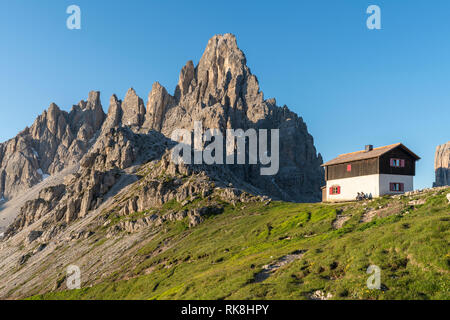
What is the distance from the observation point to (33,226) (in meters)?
122

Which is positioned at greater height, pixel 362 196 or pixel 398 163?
pixel 398 163

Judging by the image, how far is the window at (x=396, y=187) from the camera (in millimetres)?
56406

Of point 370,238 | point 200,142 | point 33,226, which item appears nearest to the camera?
point 370,238

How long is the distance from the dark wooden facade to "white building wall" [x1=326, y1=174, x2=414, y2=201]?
2.30ft

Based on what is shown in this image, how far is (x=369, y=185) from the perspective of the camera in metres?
57.1

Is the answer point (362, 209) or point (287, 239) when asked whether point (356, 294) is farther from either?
point (362, 209)

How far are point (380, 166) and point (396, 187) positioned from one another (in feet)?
15.2

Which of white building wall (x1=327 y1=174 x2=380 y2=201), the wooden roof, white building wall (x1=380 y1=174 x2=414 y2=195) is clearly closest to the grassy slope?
white building wall (x1=327 y1=174 x2=380 y2=201)

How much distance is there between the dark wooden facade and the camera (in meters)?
56.5

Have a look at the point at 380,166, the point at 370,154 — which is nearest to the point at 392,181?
the point at 380,166

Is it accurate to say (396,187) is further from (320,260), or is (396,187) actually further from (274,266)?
(320,260)

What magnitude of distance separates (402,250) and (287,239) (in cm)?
2227

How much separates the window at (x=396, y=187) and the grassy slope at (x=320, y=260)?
9254mm
